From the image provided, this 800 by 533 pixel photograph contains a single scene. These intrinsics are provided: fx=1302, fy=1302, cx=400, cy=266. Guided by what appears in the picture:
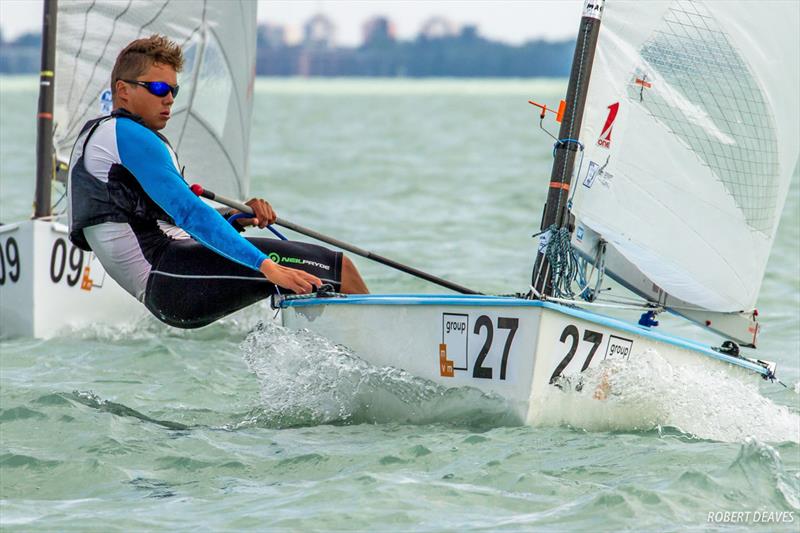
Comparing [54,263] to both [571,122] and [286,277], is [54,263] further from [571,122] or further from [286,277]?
[571,122]

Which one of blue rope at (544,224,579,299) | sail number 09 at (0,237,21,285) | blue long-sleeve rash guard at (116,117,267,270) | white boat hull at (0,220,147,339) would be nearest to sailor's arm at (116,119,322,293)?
blue long-sleeve rash guard at (116,117,267,270)

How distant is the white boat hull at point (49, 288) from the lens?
21.9ft

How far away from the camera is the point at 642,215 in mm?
4777

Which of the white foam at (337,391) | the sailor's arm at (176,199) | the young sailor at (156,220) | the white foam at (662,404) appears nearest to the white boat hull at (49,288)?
the white foam at (337,391)

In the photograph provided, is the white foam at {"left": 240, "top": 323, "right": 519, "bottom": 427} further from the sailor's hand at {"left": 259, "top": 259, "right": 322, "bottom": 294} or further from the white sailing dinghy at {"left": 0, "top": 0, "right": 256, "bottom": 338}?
the white sailing dinghy at {"left": 0, "top": 0, "right": 256, "bottom": 338}

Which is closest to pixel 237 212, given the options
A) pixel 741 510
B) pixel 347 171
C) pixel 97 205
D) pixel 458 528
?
pixel 97 205

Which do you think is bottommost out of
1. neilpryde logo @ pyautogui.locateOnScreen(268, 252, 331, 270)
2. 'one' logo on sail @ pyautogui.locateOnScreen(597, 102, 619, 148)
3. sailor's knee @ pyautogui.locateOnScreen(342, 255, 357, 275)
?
sailor's knee @ pyautogui.locateOnScreen(342, 255, 357, 275)

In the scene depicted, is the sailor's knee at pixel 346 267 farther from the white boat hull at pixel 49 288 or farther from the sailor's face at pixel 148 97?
the white boat hull at pixel 49 288

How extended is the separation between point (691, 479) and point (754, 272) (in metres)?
1.66

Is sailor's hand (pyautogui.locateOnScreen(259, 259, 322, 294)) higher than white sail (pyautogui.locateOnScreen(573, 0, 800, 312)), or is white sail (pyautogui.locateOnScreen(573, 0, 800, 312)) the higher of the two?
white sail (pyautogui.locateOnScreen(573, 0, 800, 312))

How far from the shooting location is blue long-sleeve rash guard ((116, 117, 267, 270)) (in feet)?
12.8

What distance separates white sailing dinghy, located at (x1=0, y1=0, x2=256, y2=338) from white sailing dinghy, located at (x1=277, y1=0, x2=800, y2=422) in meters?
2.69

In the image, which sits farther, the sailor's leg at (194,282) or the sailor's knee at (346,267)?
the sailor's knee at (346,267)

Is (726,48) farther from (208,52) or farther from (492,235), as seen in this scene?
(492,235)
